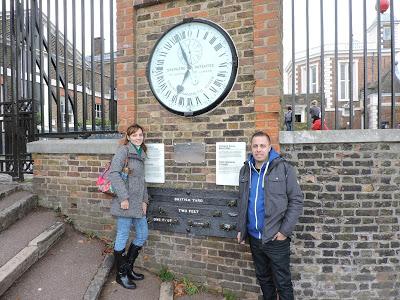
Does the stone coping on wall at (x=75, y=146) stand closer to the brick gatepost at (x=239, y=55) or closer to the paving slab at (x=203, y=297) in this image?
the brick gatepost at (x=239, y=55)

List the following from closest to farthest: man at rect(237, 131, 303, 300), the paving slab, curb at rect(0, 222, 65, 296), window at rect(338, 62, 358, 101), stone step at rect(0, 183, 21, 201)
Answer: man at rect(237, 131, 303, 300), curb at rect(0, 222, 65, 296), the paving slab, stone step at rect(0, 183, 21, 201), window at rect(338, 62, 358, 101)

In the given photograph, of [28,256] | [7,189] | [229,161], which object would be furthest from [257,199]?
[7,189]

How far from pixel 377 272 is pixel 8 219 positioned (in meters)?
4.22

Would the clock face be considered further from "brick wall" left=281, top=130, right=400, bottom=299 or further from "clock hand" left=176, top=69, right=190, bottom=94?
"brick wall" left=281, top=130, right=400, bottom=299

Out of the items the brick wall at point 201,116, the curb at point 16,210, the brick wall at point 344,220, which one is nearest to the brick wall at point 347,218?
the brick wall at point 344,220

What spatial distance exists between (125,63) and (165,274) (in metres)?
2.50

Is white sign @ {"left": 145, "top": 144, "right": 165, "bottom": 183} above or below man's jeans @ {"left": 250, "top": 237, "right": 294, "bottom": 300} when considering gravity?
above

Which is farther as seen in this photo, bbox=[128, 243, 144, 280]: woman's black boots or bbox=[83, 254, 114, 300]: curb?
bbox=[128, 243, 144, 280]: woman's black boots

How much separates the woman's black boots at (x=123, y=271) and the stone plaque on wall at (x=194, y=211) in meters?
0.52

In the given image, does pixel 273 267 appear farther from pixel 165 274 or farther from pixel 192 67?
pixel 192 67

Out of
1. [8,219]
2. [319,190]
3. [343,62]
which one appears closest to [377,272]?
[319,190]

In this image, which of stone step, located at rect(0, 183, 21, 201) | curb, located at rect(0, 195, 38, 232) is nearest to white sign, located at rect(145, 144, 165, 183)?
curb, located at rect(0, 195, 38, 232)

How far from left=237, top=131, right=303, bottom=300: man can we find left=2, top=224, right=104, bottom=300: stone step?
1.75 m

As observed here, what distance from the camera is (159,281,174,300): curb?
11.4ft
